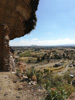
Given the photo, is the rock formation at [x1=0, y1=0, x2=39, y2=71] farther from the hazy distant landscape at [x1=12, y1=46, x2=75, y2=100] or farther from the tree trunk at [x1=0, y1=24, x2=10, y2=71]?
the hazy distant landscape at [x1=12, y1=46, x2=75, y2=100]

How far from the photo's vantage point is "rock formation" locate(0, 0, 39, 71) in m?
8.80

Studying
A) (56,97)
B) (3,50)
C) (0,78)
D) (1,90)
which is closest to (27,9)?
(3,50)

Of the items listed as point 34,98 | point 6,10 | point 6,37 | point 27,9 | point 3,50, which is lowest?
point 34,98

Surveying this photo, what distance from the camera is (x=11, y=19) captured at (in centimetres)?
1016

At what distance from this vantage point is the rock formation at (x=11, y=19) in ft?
28.9

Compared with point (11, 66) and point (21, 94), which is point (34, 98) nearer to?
point (21, 94)

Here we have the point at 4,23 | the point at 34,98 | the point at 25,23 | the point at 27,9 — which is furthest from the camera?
the point at 25,23

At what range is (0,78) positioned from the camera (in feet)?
23.0

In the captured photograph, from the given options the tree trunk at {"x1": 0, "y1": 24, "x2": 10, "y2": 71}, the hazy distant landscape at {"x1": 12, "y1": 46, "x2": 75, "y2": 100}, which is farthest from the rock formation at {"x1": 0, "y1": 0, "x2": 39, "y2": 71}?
the hazy distant landscape at {"x1": 12, "y1": 46, "x2": 75, "y2": 100}

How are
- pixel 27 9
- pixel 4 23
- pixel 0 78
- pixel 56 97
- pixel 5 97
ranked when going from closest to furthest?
pixel 56 97 < pixel 5 97 < pixel 0 78 < pixel 4 23 < pixel 27 9

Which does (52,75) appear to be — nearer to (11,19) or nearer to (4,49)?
(4,49)

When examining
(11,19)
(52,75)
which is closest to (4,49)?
(11,19)

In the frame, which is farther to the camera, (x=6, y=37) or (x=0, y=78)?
(x=6, y=37)

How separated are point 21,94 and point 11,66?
4.39 meters
